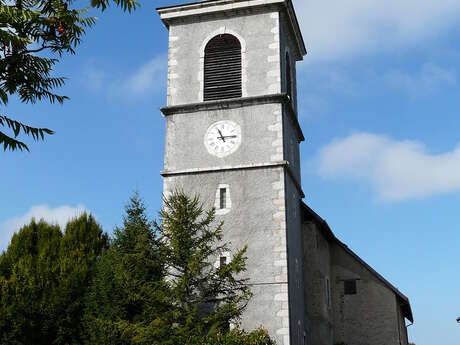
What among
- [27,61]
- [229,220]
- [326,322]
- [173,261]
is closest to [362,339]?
[326,322]

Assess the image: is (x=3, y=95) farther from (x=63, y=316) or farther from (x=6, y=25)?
(x=63, y=316)

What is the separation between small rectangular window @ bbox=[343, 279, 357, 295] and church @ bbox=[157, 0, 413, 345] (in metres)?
0.04

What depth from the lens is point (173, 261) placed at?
17.9 metres

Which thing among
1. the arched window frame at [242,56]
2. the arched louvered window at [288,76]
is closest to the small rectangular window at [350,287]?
the arched louvered window at [288,76]

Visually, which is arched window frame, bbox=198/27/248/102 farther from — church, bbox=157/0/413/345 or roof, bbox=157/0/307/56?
roof, bbox=157/0/307/56

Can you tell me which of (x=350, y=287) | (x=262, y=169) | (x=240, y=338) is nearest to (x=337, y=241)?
(x=350, y=287)

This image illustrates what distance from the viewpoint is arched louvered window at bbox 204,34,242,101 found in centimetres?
2211

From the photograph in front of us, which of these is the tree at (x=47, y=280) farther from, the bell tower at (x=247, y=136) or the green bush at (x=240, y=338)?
the green bush at (x=240, y=338)

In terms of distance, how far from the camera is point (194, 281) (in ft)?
59.0

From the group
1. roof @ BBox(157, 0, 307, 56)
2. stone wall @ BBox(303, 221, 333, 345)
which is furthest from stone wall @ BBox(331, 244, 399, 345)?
roof @ BBox(157, 0, 307, 56)

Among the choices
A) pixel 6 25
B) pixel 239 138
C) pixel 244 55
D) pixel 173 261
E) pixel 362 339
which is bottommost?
pixel 362 339

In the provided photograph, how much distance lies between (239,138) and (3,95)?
13350 millimetres

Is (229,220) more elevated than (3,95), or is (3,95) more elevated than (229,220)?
(229,220)

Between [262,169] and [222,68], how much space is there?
4236 mm
